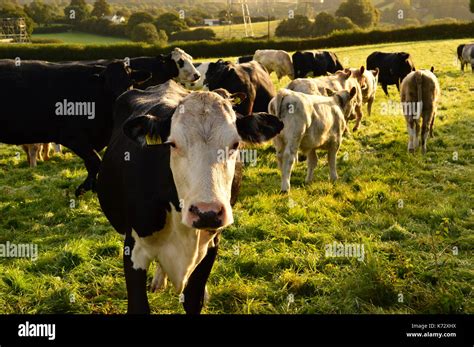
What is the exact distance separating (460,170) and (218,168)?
6.80 m

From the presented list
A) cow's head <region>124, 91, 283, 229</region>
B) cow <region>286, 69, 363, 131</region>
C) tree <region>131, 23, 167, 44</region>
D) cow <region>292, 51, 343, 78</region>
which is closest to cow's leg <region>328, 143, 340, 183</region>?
cow <region>286, 69, 363, 131</region>

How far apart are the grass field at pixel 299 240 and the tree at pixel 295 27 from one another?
114ft

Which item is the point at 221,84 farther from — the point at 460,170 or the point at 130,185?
the point at 130,185

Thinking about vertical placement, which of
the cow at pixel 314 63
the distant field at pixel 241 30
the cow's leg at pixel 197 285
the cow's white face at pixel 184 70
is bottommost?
the cow's leg at pixel 197 285

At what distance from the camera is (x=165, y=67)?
13.3 meters

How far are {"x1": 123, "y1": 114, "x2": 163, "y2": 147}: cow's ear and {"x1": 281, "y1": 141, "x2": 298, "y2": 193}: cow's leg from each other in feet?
14.6

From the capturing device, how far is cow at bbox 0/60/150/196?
7.54 metres

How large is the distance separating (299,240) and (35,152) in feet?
19.6

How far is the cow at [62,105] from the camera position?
24.7 feet

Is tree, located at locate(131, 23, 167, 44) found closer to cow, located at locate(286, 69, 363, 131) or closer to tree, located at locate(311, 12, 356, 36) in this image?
cow, located at locate(286, 69, 363, 131)

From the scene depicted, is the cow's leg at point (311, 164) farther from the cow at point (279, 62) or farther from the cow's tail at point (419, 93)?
the cow at point (279, 62)

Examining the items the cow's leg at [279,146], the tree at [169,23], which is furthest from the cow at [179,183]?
the tree at [169,23]

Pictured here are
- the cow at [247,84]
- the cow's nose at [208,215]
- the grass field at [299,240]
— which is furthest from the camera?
the cow at [247,84]

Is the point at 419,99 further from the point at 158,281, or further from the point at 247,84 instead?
the point at 158,281
